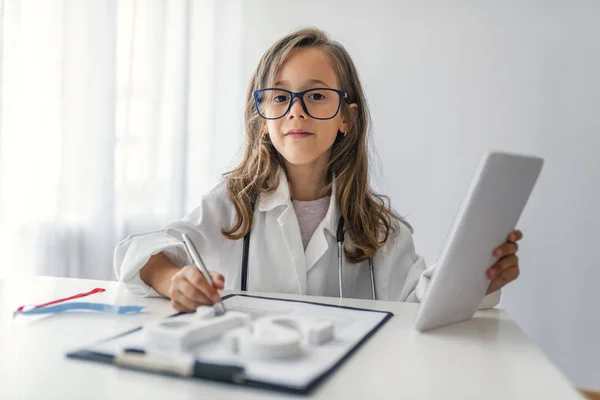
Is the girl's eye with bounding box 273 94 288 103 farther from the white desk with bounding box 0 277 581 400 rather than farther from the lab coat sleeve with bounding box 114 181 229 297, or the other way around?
the white desk with bounding box 0 277 581 400

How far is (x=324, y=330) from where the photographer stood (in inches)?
20.8

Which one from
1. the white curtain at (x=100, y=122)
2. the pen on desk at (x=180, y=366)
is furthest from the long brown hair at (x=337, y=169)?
the white curtain at (x=100, y=122)

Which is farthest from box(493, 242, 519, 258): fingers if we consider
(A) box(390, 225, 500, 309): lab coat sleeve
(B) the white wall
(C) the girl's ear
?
(B) the white wall

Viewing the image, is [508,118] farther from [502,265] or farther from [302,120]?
[502,265]

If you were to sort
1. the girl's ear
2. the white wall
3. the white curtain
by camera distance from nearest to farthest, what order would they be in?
the girl's ear, the white wall, the white curtain

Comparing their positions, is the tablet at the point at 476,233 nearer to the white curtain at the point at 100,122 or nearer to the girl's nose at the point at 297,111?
the girl's nose at the point at 297,111

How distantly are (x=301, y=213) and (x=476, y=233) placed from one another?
66 centimetres

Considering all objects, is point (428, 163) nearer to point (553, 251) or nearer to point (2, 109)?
point (553, 251)

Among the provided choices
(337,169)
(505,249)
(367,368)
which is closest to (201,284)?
(367,368)

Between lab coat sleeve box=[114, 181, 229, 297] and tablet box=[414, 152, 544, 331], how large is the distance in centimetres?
47

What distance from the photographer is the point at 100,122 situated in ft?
Answer: 7.38

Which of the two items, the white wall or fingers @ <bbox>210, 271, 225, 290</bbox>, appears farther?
the white wall

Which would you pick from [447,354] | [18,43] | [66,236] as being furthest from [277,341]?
[18,43]

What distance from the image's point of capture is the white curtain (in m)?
2.17
